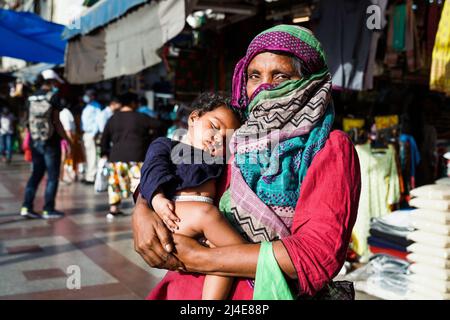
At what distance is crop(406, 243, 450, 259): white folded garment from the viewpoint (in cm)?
336

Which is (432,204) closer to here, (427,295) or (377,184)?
(427,295)

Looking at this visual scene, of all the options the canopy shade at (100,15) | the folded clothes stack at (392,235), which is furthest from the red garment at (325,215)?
the canopy shade at (100,15)

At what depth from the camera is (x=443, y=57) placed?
3391 mm

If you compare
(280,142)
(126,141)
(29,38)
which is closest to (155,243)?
(280,142)

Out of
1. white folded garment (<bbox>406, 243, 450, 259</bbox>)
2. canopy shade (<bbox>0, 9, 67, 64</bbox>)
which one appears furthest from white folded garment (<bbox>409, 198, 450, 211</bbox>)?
canopy shade (<bbox>0, 9, 67, 64</bbox>)

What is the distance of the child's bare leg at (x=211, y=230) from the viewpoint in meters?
1.36

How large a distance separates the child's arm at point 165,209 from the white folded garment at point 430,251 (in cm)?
256

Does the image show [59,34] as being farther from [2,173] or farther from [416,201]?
[416,201]

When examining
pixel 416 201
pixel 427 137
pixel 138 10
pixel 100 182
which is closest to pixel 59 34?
pixel 100 182

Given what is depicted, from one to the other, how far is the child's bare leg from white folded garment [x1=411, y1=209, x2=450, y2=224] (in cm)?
242

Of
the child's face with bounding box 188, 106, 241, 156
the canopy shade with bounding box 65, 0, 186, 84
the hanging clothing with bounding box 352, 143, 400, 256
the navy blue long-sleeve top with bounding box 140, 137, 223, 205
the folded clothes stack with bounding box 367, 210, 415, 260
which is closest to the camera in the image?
the navy blue long-sleeve top with bounding box 140, 137, 223, 205

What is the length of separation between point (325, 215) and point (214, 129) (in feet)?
1.65

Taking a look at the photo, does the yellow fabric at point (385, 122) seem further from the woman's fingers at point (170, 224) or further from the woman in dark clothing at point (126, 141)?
the woman's fingers at point (170, 224)

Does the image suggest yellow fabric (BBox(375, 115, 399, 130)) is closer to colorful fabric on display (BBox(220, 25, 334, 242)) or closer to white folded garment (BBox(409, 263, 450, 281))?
white folded garment (BBox(409, 263, 450, 281))
